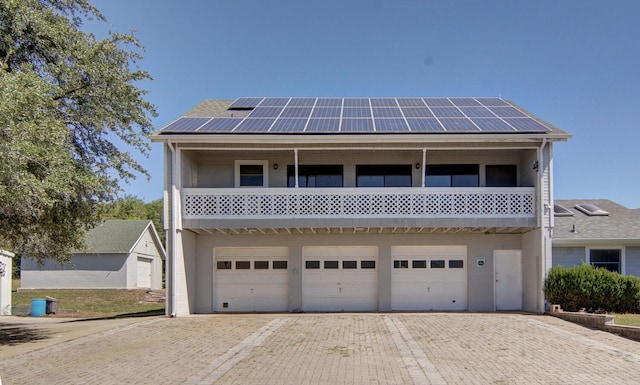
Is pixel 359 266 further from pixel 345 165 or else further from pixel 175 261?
pixel 175 261

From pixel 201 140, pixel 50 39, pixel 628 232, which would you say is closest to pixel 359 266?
pixel 201 140

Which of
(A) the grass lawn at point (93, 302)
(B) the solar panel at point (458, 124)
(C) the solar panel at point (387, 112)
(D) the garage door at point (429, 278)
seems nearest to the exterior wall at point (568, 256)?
(D) the garage door at point (429, 278)

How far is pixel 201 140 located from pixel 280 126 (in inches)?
104

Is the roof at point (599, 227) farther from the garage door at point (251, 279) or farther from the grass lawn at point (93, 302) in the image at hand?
the grass lawn at point (93, 302)

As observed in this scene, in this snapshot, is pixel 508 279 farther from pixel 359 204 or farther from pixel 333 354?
pixel 333 354

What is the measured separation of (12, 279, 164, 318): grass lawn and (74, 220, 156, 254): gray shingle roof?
8.68ft

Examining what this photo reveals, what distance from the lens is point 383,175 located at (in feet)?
65.3

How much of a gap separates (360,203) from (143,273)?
2519 centimetres

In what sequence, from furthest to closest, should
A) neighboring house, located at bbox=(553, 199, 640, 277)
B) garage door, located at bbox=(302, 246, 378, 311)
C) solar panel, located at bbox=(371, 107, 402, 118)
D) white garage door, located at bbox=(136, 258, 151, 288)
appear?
white garage door, located at bbox=(136, 258, 151, 288) → solar panel, located at bbox=(371, 107, 402, 118) → garage door, located at bbox=(302, 246, 378, 311) → neighboring house, located at bbox=(553, 199, 640, 277)

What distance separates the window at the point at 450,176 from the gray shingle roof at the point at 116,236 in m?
22.1

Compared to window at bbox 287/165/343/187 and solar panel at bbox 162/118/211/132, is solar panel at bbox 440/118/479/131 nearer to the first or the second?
window at bbox 287/165/343/187

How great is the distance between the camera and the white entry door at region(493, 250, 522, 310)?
19406 millimetres

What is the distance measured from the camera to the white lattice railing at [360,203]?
1798 cm

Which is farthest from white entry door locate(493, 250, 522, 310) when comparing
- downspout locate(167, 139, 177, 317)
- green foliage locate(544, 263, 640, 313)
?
downspout locate(167, 139, 177, 317)
